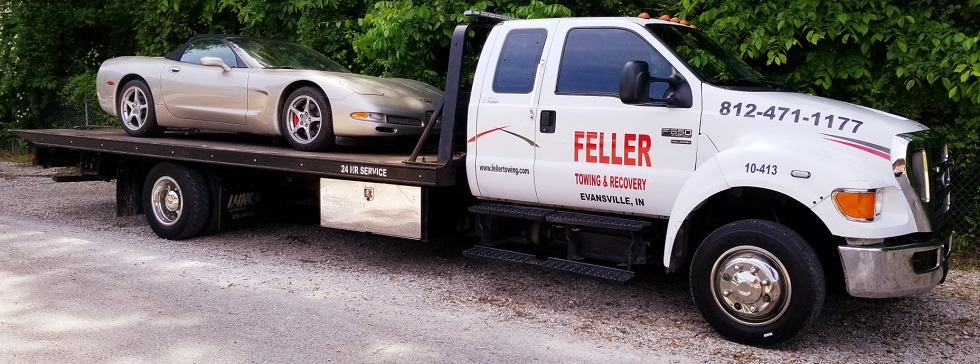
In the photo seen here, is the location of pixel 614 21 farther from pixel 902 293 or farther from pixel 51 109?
pixel 51 109

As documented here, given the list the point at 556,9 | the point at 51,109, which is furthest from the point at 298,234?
the point at 51,109

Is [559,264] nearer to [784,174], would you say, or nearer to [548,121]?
[548,121]

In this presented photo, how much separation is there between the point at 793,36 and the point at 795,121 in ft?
10.8

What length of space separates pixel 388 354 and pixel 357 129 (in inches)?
112

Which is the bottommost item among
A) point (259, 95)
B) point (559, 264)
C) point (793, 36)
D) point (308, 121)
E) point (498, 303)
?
point (498, 303)

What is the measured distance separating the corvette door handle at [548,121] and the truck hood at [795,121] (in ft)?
3.59

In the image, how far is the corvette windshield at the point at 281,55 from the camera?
8945 millimetres

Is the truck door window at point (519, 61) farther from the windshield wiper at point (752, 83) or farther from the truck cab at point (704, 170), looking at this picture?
the windshield wiper at point (752, 83)

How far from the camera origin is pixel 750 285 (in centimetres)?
557

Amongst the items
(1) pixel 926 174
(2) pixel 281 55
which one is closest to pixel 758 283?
(1) pixel 926 174

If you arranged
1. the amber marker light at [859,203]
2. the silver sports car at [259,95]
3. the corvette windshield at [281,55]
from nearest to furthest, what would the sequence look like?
the amber marker light at [859,203]
the silver sports car at [259,95]
the corvette windshield at [281,55]

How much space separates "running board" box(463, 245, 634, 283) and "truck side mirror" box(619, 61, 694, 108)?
1.17 meters

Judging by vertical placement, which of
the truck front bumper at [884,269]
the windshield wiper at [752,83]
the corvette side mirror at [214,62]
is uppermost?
the corvette side mirror at [214,62]

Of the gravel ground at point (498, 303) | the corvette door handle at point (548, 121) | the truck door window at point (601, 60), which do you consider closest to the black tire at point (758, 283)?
the gravel ground at point (498, 303)
